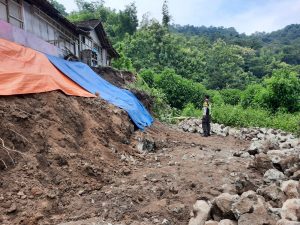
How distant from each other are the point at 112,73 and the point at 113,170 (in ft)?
36.8

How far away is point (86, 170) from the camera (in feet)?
23.1

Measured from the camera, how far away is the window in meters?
11.2

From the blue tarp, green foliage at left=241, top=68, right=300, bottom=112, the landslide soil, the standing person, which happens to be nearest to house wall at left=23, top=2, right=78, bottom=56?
the blue tarp

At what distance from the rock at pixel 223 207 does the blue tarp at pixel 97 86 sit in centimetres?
727

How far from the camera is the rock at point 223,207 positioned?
15.4 ft

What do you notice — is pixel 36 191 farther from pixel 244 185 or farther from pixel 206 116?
pixel 206 116

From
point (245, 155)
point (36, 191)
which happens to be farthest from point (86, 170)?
point (245, 155)

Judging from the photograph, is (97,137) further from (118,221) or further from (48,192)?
(118,221)

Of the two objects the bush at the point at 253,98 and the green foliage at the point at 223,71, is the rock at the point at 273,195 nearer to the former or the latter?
the bush at the point at 253,98

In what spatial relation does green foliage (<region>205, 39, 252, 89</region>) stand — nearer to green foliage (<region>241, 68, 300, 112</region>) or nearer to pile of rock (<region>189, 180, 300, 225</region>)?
green foliage (<region>241, 68, 300, 112</region>)

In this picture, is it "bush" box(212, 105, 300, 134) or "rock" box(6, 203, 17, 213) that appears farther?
"bush" box(212, 105, 300, 134)

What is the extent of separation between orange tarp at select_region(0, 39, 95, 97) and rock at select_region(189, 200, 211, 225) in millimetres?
4828

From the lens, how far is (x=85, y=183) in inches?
263

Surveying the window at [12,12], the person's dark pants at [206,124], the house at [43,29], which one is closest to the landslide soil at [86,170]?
the person's dark pants at [206,124]
